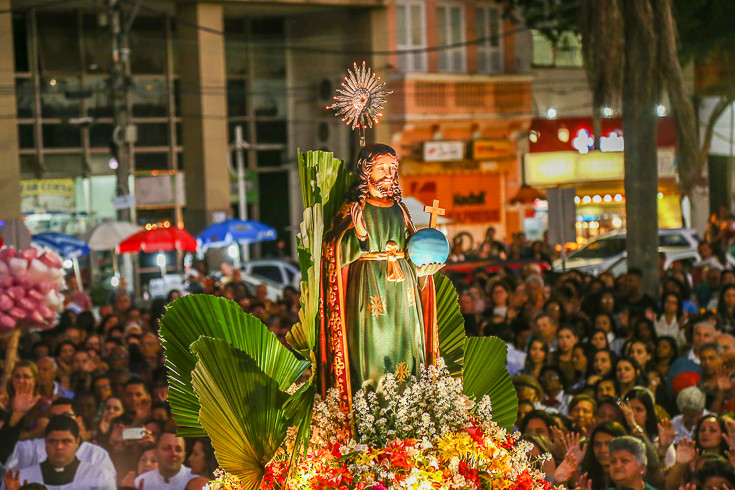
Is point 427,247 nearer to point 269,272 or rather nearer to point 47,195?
point 269,272

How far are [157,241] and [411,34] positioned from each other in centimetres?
1306

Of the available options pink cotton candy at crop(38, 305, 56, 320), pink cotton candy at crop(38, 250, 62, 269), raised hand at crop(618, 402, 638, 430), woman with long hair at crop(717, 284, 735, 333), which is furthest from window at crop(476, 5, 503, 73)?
raised hand at crop(618, 402, 638, 430)

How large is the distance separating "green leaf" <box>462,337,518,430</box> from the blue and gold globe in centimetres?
76

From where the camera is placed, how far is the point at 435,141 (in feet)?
98.9

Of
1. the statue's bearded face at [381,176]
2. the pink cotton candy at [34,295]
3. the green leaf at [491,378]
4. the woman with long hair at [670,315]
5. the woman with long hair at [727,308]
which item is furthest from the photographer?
the woman with long hair at [727,308]

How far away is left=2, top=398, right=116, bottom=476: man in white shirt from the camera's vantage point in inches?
319

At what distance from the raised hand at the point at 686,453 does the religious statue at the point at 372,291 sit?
2865mm

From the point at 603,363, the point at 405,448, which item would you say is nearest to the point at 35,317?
the point at 603,363

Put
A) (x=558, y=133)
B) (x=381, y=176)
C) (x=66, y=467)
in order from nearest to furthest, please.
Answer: (x=381, y=176) → (x=66, y=467) → (x=558, y=133)

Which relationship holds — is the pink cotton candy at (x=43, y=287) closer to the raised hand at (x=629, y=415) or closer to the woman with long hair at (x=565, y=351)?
the woman with long hair at (x=565, y=351)

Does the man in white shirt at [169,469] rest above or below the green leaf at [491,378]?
below

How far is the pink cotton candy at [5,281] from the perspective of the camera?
9188 mm

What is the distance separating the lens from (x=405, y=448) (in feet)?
15.4

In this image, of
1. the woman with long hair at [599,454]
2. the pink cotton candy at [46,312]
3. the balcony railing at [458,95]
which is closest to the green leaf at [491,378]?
the woman with long hair at [599,454]
